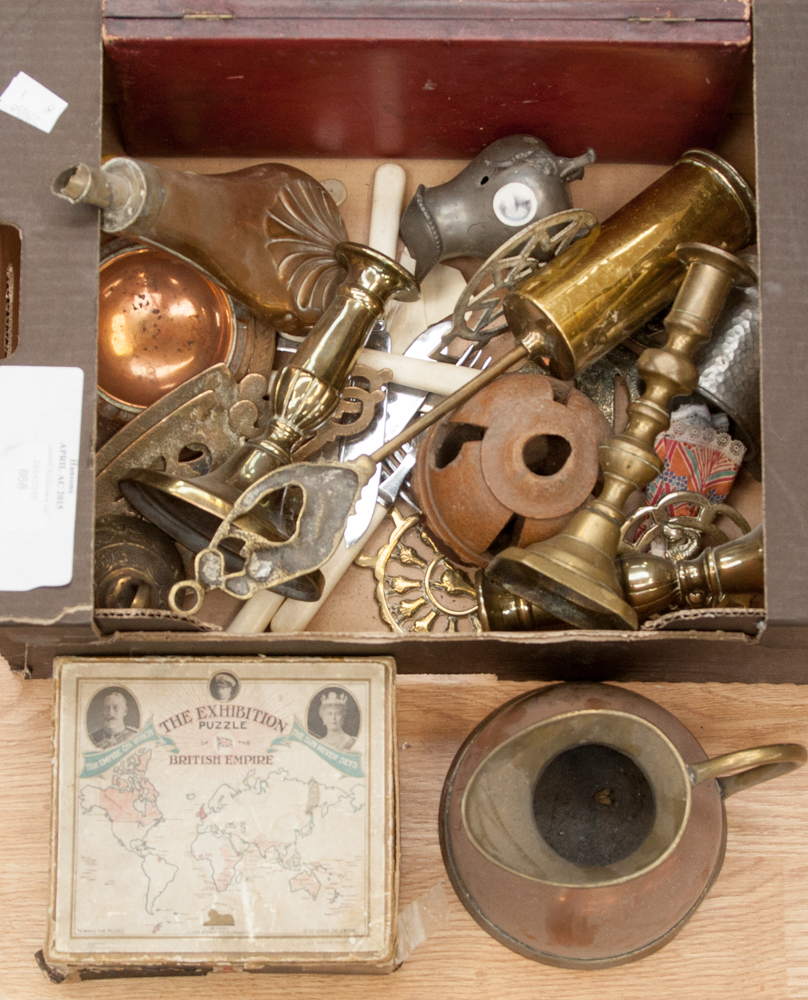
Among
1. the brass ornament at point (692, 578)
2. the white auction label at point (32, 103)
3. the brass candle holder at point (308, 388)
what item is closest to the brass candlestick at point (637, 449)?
the brass ornament at point (692, 578)

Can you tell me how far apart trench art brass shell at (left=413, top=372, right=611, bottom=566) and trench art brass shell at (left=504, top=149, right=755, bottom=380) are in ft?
0.21

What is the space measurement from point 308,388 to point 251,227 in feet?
0.64

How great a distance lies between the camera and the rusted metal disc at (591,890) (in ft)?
3.21

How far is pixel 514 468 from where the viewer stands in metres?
1.06

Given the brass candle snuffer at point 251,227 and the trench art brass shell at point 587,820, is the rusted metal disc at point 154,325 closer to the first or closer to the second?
the brass candle snuffer at point 251,227

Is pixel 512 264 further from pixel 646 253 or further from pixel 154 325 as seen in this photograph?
pixel 154 325

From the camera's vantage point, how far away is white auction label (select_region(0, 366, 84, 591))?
89 cm

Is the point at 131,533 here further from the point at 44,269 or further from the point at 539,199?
the point at 539,199

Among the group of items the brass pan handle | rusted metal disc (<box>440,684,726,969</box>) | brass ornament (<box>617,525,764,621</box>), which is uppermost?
brass ornament (<box>617,525,764,621</box>)

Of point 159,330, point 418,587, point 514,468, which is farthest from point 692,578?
point 159,330

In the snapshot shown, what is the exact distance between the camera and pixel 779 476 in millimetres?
897

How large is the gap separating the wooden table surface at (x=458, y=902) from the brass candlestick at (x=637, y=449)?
0.18 m

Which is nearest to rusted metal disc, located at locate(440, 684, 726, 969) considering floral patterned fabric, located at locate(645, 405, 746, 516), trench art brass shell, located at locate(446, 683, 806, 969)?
trench art brass shell, located at locate(446, 683, 806, 969)

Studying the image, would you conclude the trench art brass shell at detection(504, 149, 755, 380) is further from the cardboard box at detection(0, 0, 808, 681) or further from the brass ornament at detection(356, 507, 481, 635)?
the brass ornament at detection(356, 507, 481, 635)
